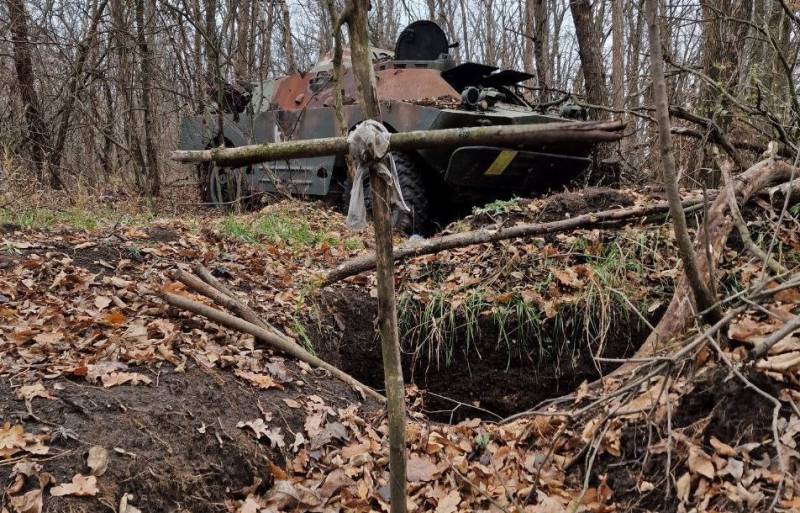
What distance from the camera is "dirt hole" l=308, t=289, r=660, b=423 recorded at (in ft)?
13.9

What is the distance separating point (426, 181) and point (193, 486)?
4.96 meters

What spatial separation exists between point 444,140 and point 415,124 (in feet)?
16.7

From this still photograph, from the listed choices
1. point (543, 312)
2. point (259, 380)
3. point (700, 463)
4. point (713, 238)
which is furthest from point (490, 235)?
point (700, 463)

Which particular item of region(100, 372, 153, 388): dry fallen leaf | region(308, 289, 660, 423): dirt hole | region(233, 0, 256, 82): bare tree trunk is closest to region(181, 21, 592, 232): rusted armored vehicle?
region(233, 0, 256, 82): bare tree trunk

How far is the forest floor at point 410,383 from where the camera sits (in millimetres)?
2281

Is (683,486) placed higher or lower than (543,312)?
lower

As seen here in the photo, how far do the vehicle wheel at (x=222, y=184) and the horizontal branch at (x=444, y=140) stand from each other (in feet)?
21.7

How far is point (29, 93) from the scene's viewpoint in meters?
9.59

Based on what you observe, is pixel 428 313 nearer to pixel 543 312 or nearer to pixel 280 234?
pixel 543 312

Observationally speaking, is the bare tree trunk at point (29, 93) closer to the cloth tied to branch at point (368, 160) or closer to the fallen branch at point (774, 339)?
the cloth tied to branch at point (368, 160)

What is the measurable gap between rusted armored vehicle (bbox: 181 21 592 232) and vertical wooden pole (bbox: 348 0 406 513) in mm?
4091

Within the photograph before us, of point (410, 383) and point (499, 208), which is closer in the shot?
point (410, 383)

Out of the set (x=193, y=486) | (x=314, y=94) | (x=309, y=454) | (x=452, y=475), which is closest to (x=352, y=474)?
(x=309, y=454)

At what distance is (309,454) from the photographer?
2830mm
